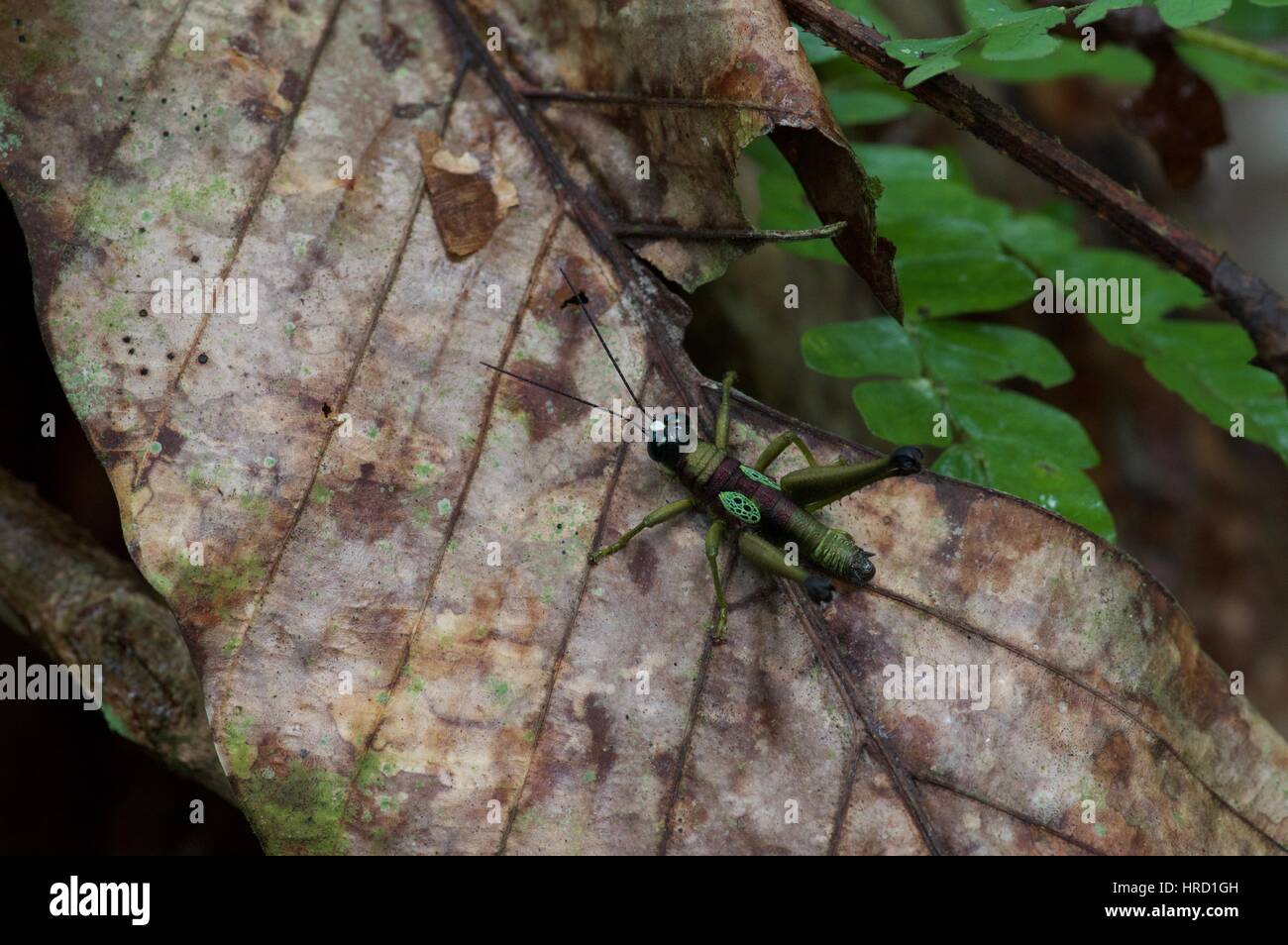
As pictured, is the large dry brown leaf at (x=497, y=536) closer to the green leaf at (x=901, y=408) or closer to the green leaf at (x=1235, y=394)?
the green leaf at (x=901, y=408)

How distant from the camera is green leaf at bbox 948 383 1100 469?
3.36m

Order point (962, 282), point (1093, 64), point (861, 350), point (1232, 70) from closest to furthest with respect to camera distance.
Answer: point (861, 350) < point (962, 282) < point (1093, 64) < point (1232, 70)

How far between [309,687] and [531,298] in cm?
120

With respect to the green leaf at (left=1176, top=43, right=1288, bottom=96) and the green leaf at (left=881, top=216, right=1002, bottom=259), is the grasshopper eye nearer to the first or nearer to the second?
the green leaf at (left=881, top=216, right=1002, bottom=259)

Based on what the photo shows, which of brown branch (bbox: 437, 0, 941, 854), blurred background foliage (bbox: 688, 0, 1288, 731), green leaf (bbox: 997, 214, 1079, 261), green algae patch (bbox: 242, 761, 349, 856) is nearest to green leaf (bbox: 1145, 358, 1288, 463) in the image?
blurred background foliage (bbox: 688, 0, 1288, 731)

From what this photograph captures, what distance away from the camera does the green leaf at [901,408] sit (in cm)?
334

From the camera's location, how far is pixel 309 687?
2.54 metres

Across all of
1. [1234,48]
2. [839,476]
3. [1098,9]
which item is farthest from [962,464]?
[1234,48]

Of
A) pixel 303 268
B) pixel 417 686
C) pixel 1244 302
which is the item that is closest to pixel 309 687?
pixel 417 686

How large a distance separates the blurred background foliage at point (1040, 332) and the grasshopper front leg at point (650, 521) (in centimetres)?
83

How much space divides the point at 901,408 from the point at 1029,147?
94 centimetres

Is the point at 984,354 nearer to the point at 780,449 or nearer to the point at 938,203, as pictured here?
the point at 938,203

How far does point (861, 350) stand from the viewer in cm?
357

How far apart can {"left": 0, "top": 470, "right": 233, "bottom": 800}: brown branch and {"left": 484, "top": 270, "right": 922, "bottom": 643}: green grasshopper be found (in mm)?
1157
